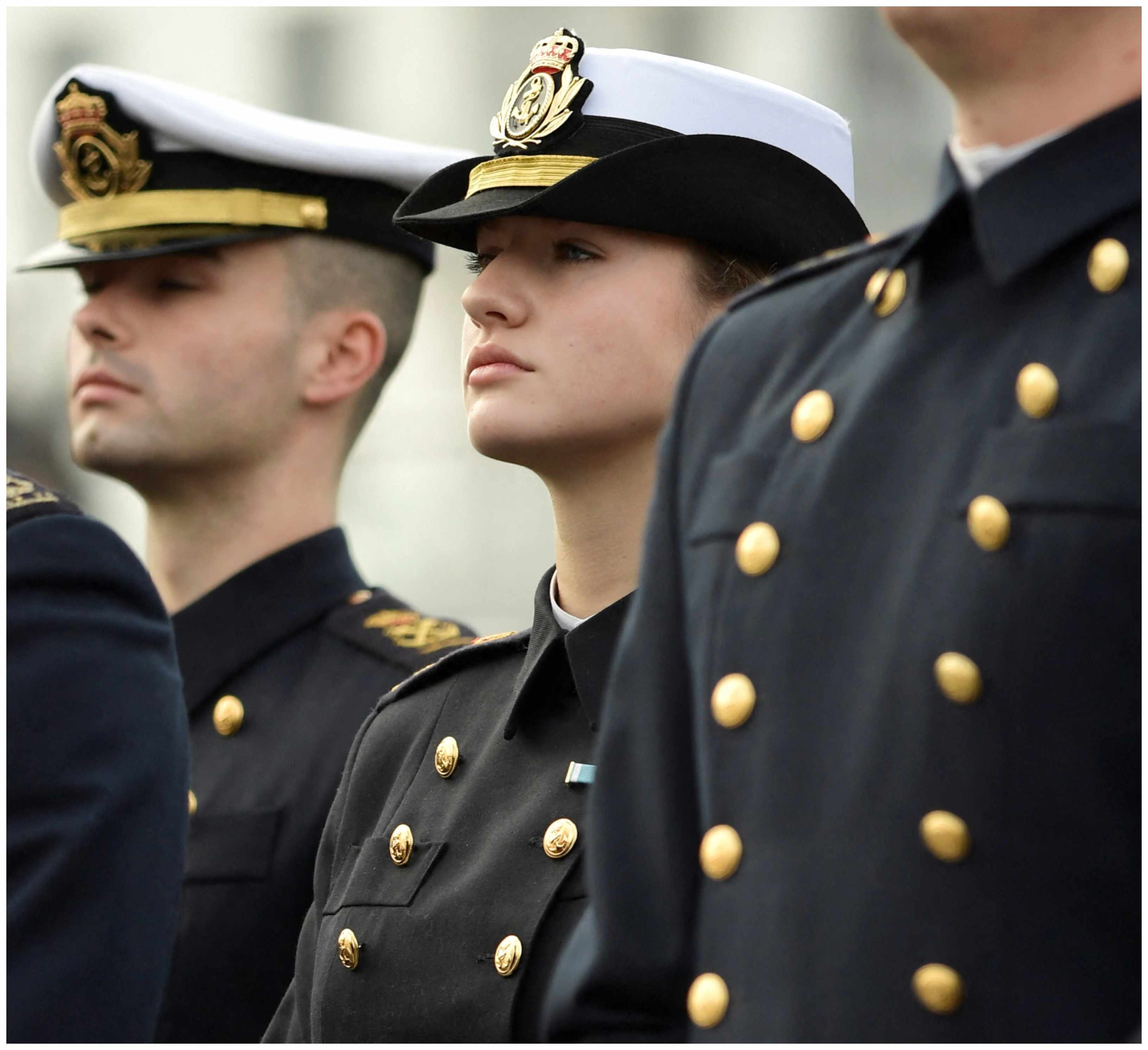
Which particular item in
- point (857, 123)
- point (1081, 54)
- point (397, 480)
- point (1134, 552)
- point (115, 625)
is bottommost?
point (397, 480)

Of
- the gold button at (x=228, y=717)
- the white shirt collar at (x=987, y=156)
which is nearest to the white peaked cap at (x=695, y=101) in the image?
the white shirt collar at (x=987, y=156)

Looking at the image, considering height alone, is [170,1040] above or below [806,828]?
below

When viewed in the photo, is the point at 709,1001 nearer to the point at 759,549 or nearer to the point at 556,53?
the point at 759,549

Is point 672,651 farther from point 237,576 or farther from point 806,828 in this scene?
point 237,576

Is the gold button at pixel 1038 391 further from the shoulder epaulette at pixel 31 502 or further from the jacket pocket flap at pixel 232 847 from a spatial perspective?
the jacket pocket flap at pixel 232 847

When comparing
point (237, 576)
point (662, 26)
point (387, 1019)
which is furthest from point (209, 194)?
point (662, 26)

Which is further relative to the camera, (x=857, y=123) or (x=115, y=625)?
(x=857, y=123)

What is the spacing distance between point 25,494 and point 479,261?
0.87 m

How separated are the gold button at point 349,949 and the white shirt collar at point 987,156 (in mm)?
1585

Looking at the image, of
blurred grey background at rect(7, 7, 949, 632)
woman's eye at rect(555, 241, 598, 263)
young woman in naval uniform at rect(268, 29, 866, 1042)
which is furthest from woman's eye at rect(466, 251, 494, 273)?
blurred grey background at rect(7, 7, 949, 632)

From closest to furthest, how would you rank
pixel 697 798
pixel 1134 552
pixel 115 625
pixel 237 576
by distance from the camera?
pixel 1134 552 → pixel 697 798 → pixel 115 625 → pixel 237 576

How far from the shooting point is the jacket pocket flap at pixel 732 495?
202cm

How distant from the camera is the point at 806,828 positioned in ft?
6.10

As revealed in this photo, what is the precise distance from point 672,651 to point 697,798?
0.48 ft
